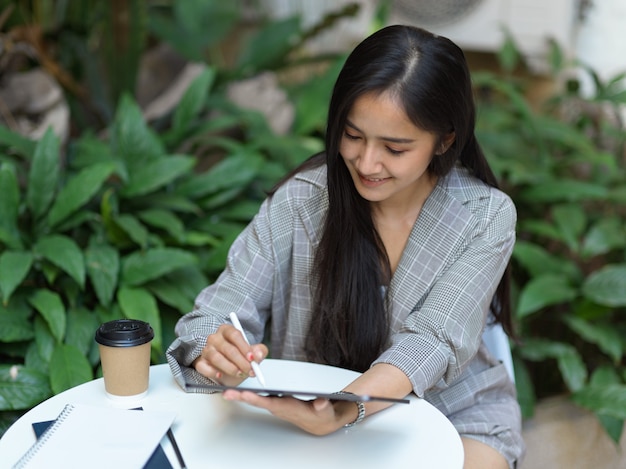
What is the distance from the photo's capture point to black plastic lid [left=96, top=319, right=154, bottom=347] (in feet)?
4.01

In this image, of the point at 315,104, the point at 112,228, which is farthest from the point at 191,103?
the point at 112,228

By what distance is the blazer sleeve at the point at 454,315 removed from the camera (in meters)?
1.35

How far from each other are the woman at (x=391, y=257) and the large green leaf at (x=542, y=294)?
34.9 inches

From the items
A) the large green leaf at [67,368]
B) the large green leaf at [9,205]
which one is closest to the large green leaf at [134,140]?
the large green leaf at [9,205]

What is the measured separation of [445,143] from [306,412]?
22.4 inches

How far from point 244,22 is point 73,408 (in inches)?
135

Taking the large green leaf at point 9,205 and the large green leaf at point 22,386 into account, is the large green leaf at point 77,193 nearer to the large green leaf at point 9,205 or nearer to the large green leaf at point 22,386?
the large green leaf at point 9,205

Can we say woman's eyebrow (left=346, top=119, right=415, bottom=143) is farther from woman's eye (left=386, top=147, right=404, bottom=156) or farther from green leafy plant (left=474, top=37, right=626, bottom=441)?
green leafy plant (left=474, top=37, right=626, bottom=441)

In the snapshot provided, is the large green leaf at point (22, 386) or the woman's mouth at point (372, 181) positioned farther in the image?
the large green leaf at point (22, 386)

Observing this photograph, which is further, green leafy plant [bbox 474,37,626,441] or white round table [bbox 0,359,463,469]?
green leafy plant [bbox 474,37,626,441]

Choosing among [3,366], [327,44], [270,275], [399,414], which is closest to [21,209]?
[3,366]

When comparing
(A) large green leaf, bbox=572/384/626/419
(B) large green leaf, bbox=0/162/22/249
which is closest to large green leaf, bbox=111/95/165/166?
(B) large green leaf, bbox=0/162/22/249

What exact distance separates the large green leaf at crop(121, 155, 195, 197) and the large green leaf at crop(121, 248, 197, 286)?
274 mm

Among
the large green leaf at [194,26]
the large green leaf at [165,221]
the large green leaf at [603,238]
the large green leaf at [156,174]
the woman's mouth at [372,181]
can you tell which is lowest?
the large green leaf at [603,238]
